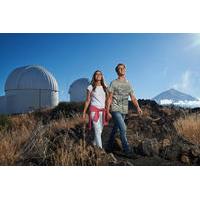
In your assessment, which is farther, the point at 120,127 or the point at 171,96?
the point at 171,96

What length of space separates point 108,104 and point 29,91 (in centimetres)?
760

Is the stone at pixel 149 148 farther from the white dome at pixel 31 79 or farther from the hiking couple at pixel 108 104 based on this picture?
the white dome at pixel 31 79

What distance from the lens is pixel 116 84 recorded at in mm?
8266

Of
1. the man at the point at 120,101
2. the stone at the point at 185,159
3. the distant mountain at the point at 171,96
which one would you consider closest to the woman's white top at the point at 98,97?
the man at the point at 120,101

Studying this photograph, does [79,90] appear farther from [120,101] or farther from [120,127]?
[120,127]

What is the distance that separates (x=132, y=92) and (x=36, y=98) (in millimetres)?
7129

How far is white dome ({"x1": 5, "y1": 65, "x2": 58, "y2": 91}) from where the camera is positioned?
14047 mm

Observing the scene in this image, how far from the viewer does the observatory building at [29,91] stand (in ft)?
45.3

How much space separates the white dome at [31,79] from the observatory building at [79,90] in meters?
0.71

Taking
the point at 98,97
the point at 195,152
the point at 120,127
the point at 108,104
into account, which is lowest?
the point at 195,152

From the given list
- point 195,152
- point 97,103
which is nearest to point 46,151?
point 97,103

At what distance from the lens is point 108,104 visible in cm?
805

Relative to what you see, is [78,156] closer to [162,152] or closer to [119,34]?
[162,152]
